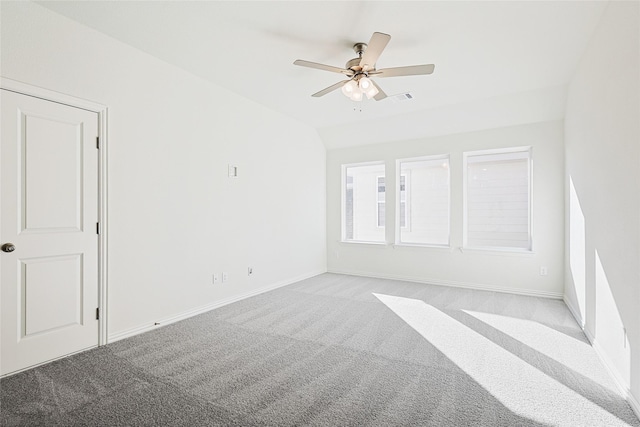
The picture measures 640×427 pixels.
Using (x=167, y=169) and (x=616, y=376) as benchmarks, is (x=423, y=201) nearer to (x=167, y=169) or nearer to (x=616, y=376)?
(x=616, y=376)

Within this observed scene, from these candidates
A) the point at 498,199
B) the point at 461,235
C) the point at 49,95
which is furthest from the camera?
the point at 461,235

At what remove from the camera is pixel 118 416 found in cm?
192

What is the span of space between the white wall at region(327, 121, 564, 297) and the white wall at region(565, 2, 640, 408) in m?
1.09

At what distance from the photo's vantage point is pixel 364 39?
297 cm

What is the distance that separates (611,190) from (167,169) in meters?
4.09

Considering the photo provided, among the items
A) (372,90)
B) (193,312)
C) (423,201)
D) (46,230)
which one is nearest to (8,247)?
(46,230)

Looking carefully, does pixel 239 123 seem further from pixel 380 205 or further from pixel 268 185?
pixel 380 205

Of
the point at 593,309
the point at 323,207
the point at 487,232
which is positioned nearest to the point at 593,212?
the point at 593,309

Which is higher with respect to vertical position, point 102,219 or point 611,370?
point 102,219

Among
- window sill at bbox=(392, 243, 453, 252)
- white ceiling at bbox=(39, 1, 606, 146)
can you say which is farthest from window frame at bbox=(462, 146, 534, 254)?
white ceiling at bbox=(39, 1, 606, 146)

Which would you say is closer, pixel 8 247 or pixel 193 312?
pixel 8 247

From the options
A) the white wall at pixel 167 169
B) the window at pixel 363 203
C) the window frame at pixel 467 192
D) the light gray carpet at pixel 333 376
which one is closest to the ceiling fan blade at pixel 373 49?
the white wall at pixel 167 169

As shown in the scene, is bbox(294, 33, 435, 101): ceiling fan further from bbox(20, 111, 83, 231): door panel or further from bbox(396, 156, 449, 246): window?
bbox(396, 156, 449, 246): window

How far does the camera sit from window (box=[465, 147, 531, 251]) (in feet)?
16.3
